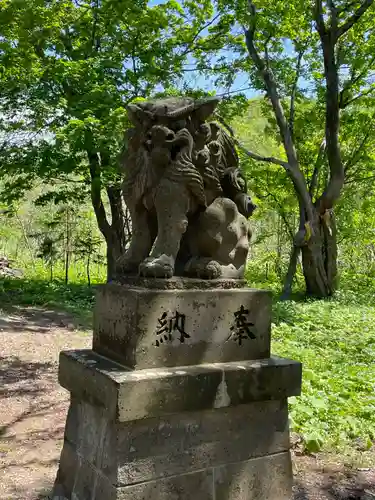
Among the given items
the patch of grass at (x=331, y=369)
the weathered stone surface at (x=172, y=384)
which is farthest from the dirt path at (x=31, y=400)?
the patch of grass at (x=331, y=369)

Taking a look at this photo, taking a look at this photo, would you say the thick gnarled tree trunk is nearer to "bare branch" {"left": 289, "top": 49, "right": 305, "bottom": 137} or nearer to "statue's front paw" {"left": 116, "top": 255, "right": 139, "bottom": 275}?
"bare branch" {"left": 289, "top": 49, "right": 305, "bottom": 137}

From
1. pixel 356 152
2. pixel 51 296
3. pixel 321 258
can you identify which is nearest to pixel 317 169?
pixel 356 152

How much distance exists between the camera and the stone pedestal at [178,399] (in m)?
2.39

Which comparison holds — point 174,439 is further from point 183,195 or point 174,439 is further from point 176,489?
point 183,195

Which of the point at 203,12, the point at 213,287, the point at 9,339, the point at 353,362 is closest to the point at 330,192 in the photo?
the point at 203,12

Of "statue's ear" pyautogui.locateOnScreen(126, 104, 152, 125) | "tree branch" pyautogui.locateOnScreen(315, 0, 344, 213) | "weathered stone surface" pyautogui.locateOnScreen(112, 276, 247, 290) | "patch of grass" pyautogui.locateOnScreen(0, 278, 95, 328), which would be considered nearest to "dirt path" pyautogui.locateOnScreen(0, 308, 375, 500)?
"patch of grass" pyautogui.locateOnScreen(0, 278, 95, 328)

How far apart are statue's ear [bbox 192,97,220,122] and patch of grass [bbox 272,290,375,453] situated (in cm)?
263

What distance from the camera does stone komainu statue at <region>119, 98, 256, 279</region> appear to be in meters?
2.74

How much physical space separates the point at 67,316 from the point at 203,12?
7.49 metres

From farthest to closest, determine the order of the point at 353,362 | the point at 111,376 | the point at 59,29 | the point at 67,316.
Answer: the point at 59,29 < the point at 67,316 < the point at 353,362 < the point at 111,376

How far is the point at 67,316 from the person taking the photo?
8914 mm

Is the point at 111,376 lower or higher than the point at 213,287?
lower

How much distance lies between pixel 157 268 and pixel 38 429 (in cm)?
258

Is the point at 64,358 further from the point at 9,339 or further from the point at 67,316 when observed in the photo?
the point at 67,316
